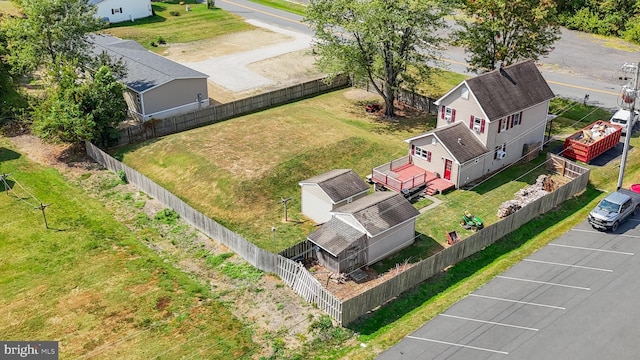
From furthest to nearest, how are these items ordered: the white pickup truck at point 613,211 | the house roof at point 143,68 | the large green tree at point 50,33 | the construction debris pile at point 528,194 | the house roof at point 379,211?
the house roof at point 143,68 < the large green tree at point 50,33 < the construction debris pile at point 528,194 < the white pickup truck at point 613,211 < the house roof at point 379,211

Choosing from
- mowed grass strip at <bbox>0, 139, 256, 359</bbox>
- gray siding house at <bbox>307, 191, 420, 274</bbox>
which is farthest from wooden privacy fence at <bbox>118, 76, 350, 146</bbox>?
gray siding house at <bbox>307, 191, 420, 274</bbox>

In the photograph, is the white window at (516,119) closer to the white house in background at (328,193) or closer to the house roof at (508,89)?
the house roof at (508,89)

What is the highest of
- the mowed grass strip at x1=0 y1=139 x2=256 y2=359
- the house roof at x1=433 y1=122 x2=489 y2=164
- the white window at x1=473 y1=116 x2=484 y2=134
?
the white window at x1=473 y1=116 x2=484 y2=134

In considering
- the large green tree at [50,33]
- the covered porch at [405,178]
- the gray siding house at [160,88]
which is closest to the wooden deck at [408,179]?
the covered porch at [405,178]

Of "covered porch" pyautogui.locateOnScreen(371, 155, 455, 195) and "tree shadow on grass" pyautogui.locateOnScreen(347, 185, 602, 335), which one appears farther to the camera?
"covered porch" pyautogui.locateOnScreen(371, 155, 455, 195)

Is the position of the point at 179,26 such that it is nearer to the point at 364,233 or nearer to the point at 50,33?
the point at 50,33

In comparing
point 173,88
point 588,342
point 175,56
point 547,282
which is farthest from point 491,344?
point 175,56

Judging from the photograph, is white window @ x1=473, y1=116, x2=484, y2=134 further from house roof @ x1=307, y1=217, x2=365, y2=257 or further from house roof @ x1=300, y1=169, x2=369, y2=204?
house roof @ x1=307, y1=217, x2=365, y2=257
